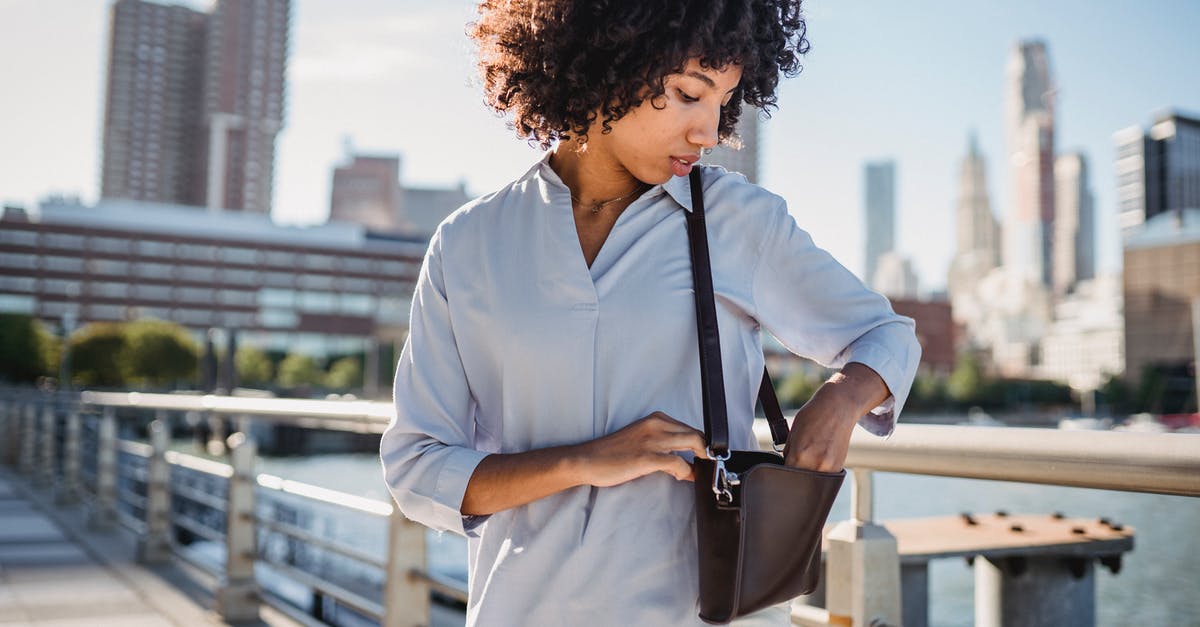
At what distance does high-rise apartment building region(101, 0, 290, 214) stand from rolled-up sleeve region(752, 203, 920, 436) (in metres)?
117

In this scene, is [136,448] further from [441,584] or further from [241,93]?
[241,93]

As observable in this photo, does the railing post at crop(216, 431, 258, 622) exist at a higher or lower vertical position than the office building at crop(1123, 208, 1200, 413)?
lower

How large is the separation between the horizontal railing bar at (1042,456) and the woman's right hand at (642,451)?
0.43 m

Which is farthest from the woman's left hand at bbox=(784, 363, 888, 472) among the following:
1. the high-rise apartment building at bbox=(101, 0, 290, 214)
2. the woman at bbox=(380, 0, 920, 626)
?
the high-rise apartment building at bbox=(101, 0, 290, 214)

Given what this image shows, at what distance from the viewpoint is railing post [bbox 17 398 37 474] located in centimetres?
939

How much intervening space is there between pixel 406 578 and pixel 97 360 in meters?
56.3

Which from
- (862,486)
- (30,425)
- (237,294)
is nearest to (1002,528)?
(862,486)

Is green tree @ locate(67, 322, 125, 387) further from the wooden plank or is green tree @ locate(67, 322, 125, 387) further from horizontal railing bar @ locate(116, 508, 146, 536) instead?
the wooden plank

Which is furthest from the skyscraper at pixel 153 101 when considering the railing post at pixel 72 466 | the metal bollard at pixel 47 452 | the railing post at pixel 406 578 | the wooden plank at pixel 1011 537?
the wooden plank at pixel 1011 537

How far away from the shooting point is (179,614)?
12.1 feet

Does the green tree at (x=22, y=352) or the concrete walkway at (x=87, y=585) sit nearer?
the concrete walkway at (x=87, y=585)

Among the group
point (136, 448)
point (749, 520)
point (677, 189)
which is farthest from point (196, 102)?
point (749, 520)

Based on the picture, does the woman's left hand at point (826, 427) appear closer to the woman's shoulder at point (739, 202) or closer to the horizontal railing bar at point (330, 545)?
the woman's shoulder at point (739, 202)

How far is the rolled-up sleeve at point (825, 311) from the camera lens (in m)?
0.99
